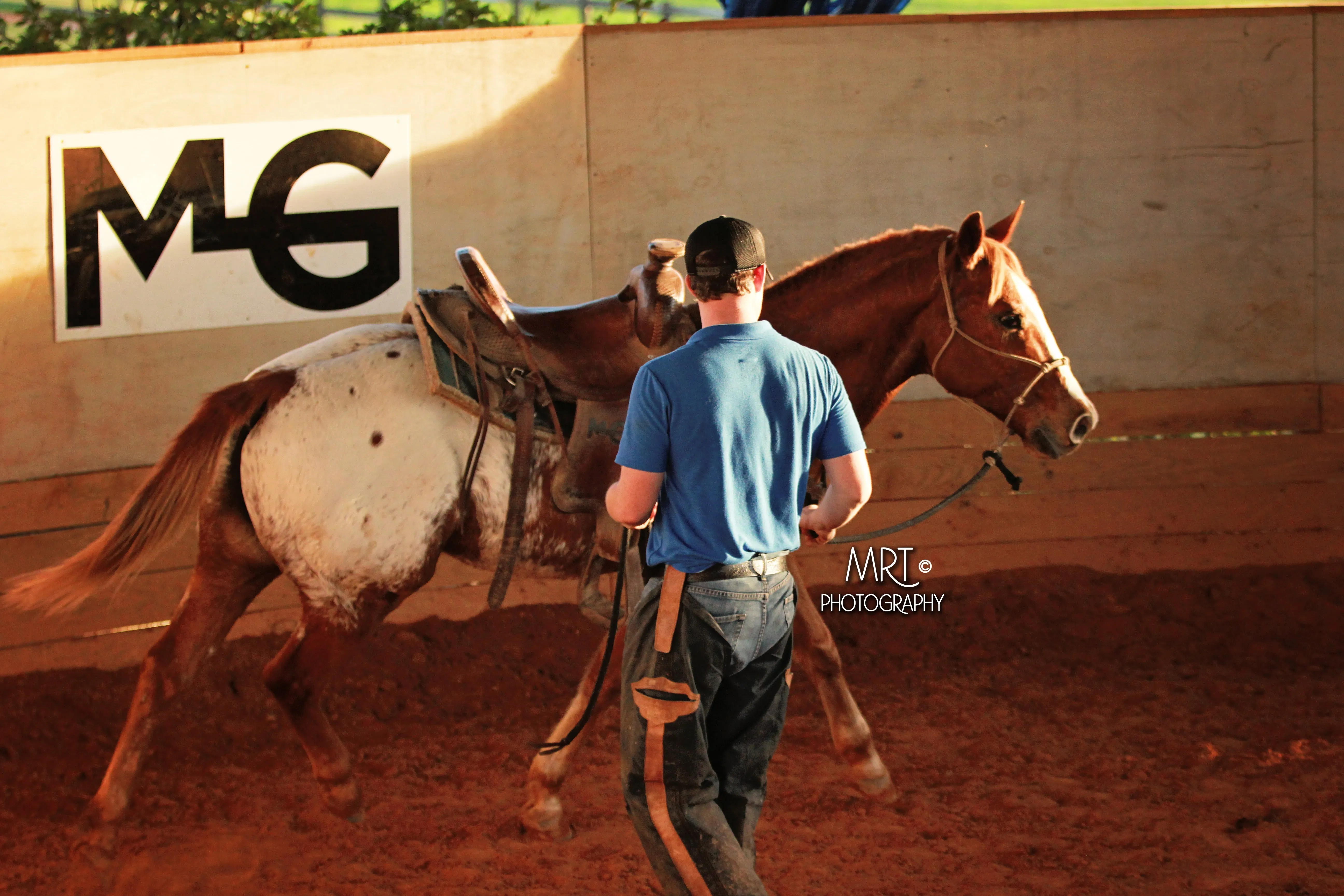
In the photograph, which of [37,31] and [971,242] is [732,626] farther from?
[37,31]

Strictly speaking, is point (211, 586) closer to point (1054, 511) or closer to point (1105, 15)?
point (1054, 511)

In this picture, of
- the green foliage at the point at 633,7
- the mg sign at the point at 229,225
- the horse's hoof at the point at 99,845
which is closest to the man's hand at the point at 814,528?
the horse's hoof at the point at 99,845

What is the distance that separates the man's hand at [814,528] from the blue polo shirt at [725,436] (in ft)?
0.27

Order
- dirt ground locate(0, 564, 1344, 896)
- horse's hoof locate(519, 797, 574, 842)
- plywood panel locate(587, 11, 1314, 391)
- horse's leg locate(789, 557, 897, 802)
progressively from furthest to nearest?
plywood panel locate(587, 11, 1314, 391) → horse's leg locate(789, 557, 897, 802) → horse's hoof locate(519, 797, 574, 842) → dirt ground locate(0, 564, 1344, 896)

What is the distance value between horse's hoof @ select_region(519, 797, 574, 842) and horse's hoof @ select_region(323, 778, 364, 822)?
570 mm

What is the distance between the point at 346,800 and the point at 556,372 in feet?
5.34

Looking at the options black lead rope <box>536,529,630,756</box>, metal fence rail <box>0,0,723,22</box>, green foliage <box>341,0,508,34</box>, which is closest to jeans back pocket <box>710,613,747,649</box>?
black lead rope <box>536,529,630,756</box>

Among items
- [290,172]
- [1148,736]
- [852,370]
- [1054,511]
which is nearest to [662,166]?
[290,172]

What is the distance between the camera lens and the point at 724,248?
217cm

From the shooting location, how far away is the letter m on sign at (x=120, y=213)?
520cm

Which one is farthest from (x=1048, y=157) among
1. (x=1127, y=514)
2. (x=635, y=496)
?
(x=635, y=496)

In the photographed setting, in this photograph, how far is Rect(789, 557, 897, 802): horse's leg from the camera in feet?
12.8

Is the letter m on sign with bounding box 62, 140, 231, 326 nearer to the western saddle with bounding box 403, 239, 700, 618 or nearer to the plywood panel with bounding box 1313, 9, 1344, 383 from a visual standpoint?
the western saddle with bounding box 403, 239, 700, 618

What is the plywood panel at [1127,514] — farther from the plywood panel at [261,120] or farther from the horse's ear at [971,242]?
the horse's ear at [971,242]
